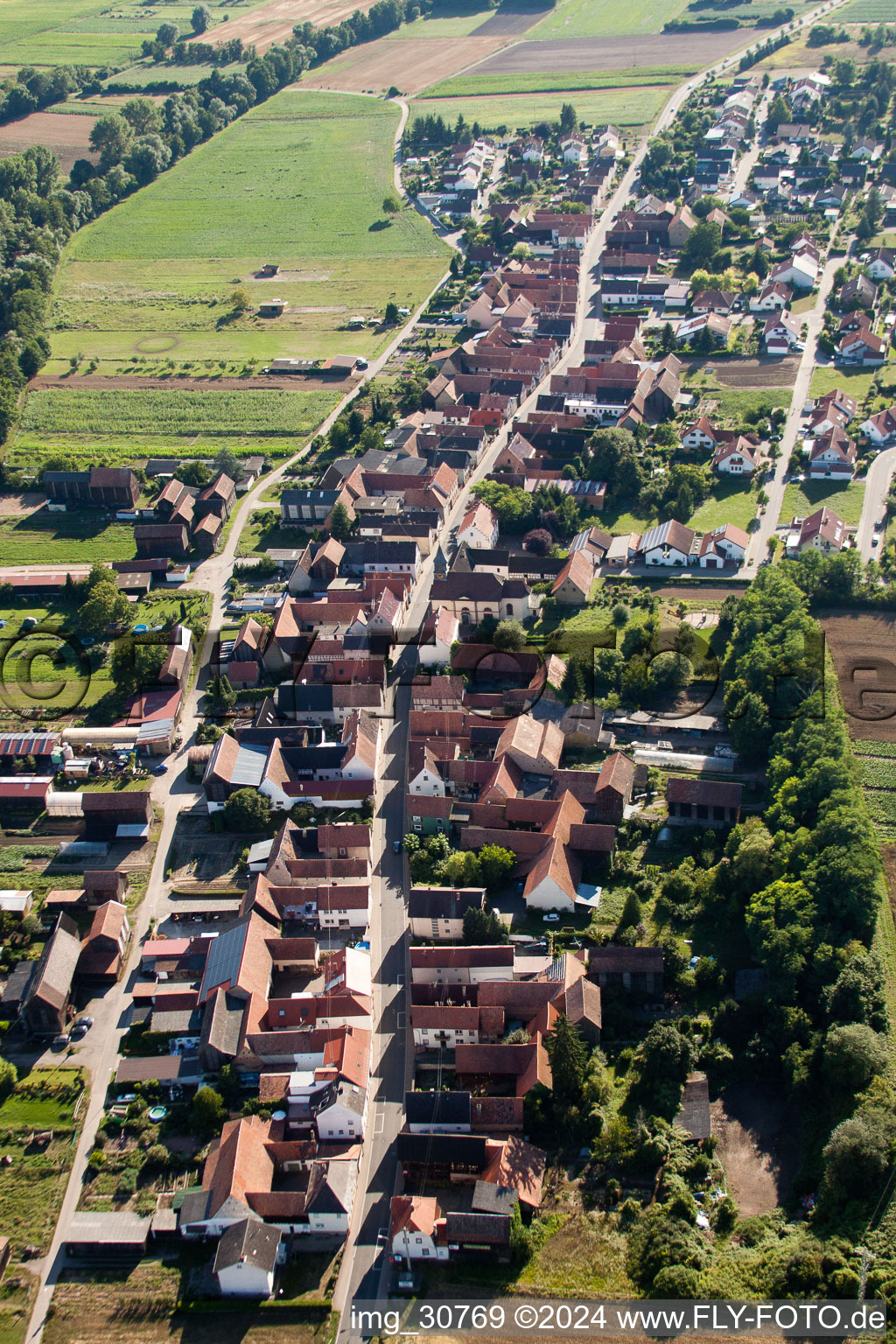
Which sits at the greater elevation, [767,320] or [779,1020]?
[767,320]

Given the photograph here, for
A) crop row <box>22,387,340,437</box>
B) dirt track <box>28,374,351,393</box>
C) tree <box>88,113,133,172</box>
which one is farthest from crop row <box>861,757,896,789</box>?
tree <box>88,113,133,172</box>

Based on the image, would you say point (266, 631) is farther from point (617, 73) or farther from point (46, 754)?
point (617, 73)

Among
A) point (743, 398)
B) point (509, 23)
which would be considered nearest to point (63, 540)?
point (743, 398)

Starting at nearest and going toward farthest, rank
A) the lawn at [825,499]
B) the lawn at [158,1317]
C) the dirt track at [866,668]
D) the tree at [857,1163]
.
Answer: the lawn at [158,1317]
the tree at [857,1163]
the dirt track at [866,668]
the lawn at [825,499]

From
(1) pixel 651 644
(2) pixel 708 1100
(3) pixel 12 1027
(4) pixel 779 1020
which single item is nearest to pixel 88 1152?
(3) pixel 12 1027

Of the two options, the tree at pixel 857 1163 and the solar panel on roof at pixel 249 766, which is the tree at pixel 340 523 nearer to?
the solar panel on roof at pixel 249 766

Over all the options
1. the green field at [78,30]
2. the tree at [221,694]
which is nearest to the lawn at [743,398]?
the tree at [221,694]

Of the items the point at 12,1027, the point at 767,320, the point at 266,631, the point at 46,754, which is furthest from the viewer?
the point at 767,320
